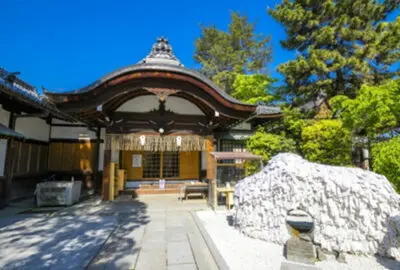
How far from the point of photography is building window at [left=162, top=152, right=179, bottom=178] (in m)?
10.1

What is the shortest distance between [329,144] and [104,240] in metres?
8.89

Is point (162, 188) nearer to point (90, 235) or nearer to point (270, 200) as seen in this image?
point (90, 235)

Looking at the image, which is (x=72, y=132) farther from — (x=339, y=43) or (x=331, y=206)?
(x=339, y=43)

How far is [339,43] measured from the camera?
11.6 m

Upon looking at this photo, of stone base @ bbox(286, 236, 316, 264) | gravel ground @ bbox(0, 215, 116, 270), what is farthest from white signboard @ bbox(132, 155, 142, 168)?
stone base @ bbox(286, 236, 316, 264)

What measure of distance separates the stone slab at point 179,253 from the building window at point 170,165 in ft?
19.8

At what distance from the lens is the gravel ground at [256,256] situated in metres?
3.18

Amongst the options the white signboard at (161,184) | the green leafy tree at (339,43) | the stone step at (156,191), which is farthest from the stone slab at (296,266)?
the green leafy tree at (339,43)

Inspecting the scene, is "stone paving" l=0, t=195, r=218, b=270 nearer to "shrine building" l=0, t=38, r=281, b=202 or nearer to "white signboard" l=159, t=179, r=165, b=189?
"shrine building" l=0, t=38, r=281, b=202

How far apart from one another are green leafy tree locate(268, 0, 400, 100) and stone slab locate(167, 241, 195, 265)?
453 inches

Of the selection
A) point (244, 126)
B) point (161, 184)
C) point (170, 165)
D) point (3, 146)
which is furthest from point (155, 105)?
point (3, 146)

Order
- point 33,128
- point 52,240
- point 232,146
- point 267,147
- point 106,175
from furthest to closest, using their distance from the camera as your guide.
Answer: point 232,146 < point 267,147 < point 33,128 < point 106,175 < point 52,240

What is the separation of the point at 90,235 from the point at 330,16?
15.8m

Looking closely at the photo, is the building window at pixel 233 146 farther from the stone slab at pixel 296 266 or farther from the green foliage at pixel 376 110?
the stone slab at pixel 296 266
